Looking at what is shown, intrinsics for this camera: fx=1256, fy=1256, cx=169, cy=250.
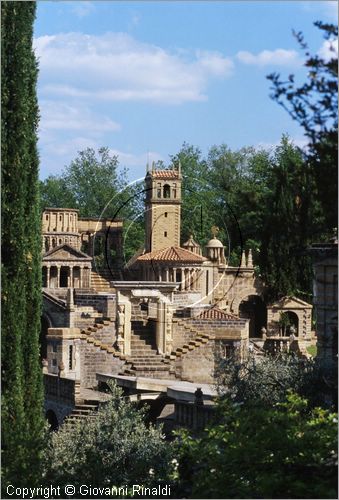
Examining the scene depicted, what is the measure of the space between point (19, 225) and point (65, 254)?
42438mm

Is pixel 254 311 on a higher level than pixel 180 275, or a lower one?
lower

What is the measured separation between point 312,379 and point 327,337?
579cm

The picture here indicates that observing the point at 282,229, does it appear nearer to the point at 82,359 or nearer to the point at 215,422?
the point at 215,422

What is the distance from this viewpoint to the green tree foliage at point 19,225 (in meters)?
20.2

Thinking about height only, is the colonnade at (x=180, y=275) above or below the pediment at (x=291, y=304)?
above

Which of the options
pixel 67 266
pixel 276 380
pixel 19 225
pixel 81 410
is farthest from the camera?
pixel 67 266

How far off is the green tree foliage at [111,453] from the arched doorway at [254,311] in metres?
40.0

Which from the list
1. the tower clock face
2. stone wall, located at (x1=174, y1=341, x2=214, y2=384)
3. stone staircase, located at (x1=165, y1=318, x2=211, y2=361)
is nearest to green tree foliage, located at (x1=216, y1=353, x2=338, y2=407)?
stone wall, located at (x1=174, y1=341, x2=214, y2=384)

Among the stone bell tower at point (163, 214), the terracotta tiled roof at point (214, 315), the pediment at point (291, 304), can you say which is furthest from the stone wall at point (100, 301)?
the stone bell tower at point (163, 214)

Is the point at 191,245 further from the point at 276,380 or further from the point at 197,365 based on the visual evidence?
the point at 276,380

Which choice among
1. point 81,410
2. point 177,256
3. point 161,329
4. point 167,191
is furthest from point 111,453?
point 167,191

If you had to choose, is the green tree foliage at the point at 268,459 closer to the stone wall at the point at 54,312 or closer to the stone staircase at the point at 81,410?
the stone staircase at the point at 81,410

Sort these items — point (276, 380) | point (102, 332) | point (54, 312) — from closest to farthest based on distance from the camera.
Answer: point (276, 380) → point (102, 332) → point (54, 312)

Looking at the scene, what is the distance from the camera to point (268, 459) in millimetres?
16812
